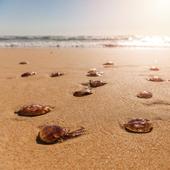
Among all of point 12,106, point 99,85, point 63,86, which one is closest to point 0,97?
point 12,106

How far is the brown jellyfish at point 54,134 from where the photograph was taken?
10.5 feet

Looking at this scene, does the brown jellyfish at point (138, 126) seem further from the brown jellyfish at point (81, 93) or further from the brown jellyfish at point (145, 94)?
the brown jellyfish at point (81, 93)

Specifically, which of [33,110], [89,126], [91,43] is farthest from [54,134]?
[91,43]

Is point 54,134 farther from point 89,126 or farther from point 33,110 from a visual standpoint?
point 33,110

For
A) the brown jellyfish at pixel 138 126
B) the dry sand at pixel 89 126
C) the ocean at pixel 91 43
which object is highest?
the brown jellyfish at pixel 138 126

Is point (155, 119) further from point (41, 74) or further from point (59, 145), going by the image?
point (41, 74)

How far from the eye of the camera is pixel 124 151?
301 centimetres

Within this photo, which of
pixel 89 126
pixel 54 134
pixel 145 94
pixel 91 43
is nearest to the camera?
pixel 54 134

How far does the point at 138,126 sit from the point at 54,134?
855 mm

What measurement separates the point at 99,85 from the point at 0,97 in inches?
59.5

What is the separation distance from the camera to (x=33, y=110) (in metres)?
3.99

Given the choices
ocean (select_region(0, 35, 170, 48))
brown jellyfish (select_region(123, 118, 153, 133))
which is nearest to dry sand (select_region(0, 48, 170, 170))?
brown jellyfish (select_region(123, 118, 153, 133))

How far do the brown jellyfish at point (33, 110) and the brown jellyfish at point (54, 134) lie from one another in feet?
1.96

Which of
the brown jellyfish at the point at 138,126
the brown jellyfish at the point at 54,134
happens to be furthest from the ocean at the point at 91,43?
the brown jellyfish at the point at 54,134
